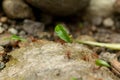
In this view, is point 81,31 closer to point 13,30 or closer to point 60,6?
point 60,6

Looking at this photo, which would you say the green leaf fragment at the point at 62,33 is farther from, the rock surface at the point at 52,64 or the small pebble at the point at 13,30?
the small pebble at the point at 13,30

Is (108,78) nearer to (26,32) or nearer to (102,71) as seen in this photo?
Answer: (102,71)

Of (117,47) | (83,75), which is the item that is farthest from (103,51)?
(83,75)

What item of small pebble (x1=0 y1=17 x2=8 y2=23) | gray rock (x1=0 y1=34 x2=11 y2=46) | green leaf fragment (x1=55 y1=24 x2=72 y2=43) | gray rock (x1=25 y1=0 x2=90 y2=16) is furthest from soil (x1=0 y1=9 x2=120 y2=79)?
green leaf fragment (x1=55 y1=24 x2=72 y2=43)

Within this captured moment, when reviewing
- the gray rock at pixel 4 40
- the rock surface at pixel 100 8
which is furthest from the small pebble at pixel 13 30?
the rock surface at pixel 100 8

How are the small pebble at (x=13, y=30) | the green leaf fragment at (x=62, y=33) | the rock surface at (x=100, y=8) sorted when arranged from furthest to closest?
the rock surface at (x=100, y=8)
the small pebble at (x=13, y=30)
the green leaf fragment at (x=62, y=33)

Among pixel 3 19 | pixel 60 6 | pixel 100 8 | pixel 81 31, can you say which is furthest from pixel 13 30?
pixel 100 8
